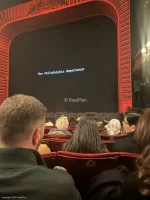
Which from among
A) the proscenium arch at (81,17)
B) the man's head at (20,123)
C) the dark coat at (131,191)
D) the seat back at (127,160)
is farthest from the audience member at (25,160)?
the proscenium arch at (81,17)

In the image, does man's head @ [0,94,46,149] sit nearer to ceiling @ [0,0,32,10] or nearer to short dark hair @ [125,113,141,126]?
short dark hair @ [125,113,141,126]

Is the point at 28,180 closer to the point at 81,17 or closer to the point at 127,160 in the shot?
the point at 127,160

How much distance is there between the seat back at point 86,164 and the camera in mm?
1605

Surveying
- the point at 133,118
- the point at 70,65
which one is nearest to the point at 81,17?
the point at 70,65

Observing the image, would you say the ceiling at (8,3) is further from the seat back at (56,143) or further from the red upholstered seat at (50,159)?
the red upholstered seat at (50,159)

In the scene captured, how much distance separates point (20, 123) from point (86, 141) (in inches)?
49.6

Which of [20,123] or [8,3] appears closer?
[20,123]

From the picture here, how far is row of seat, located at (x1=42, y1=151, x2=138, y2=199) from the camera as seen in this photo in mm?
1605

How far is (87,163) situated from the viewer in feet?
5.26

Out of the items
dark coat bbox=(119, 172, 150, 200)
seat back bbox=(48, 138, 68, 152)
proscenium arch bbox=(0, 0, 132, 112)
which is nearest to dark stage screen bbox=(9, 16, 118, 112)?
proscenium arch bbox=(0, 0, 132, 112)

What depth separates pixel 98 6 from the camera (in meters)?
9.95

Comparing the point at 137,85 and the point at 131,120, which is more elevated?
the point at 137,85

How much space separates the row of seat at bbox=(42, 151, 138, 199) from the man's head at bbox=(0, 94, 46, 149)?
78 cm

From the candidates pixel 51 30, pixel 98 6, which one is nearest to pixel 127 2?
pixel 98 6
